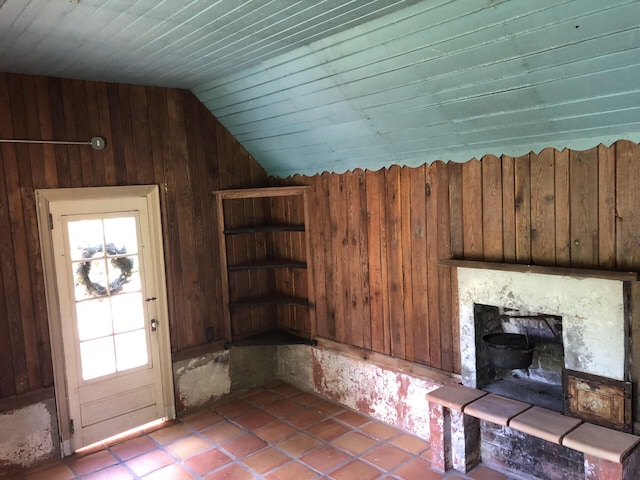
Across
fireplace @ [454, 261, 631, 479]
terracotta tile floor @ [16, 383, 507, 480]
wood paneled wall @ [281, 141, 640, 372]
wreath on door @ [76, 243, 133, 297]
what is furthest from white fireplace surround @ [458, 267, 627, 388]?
wreath on door @ [76, 243, 133, 297]

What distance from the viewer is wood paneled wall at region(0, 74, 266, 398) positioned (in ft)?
11.9

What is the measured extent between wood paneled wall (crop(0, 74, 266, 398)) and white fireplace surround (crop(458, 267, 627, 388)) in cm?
252

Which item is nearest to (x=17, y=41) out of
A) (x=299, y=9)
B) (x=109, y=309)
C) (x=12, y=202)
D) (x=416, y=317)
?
(x=12, y=202)

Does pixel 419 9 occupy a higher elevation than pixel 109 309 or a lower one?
higher

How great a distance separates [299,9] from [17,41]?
1.65 m

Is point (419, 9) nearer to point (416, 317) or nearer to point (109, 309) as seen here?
point (416, 317)

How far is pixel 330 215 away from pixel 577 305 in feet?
7.13

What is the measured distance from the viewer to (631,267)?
267cm

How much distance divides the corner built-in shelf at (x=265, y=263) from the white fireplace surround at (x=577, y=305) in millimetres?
1934

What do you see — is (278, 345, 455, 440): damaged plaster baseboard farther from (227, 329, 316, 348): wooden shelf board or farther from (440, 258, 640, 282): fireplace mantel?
(440, 258, 640, 282): fireplace mantel

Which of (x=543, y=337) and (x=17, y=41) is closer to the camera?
(x=17, y=41)

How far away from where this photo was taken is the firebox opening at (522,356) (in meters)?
3.16

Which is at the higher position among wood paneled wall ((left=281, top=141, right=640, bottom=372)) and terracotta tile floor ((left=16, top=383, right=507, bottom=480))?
wood paneled wall ((left=281, top=141, right=640, bottom=372))

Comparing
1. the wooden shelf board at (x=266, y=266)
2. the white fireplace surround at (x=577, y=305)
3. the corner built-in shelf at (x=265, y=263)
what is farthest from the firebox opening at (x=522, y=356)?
the wooden shelf board at (x=266, y=266)
